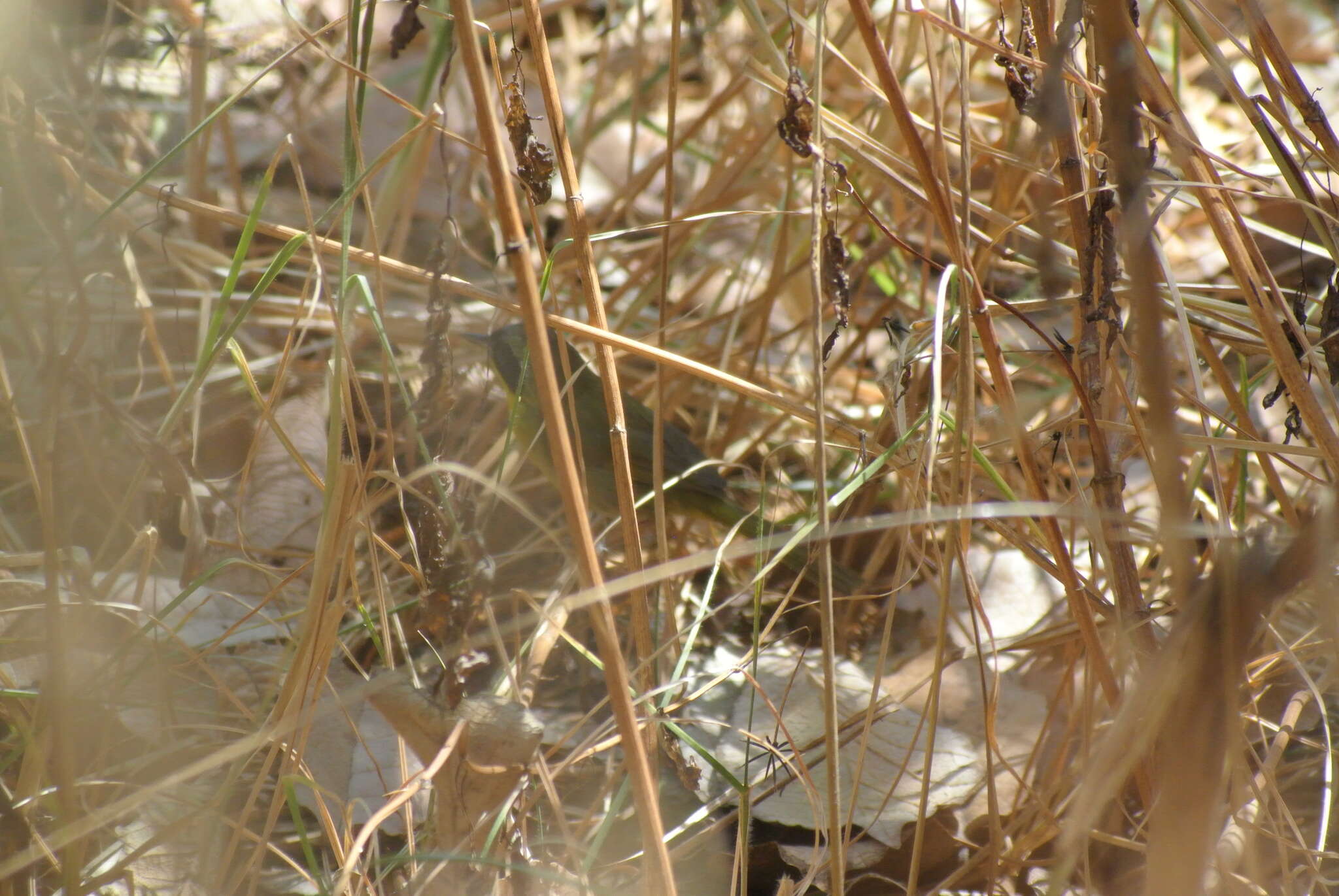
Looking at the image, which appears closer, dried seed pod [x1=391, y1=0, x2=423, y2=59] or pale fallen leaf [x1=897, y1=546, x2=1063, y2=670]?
dried seed pod [x1=391, y1=0, x2=423, y2=59]

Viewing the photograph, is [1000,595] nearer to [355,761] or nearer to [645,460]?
[645,460]

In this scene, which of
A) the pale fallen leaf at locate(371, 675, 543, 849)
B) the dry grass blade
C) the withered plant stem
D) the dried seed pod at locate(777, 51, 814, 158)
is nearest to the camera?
the withered plant stem

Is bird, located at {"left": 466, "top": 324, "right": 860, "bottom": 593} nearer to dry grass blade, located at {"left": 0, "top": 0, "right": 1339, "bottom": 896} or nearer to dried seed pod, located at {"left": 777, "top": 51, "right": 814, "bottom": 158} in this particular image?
dry grass blade, located at {"left": 0, "top": 0, "right": 1339, "bottom": 896}

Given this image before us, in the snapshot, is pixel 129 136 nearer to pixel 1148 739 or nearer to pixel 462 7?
pixel 462 7

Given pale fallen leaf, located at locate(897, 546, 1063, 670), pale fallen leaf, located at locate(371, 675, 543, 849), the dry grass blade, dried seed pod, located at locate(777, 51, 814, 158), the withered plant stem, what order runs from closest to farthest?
the withered plant stem, the dry grass blade, dried seed pod, located at locate(777, 51, 814, 158), pale fallen leaf, located at locate(371, 675, 543, 849), pale fallen leaf, located at locate(897, 546, 1063, 670)

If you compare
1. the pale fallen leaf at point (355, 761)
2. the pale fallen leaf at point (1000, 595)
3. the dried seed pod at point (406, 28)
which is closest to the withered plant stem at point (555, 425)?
the dried seed pod at point (406, 28)

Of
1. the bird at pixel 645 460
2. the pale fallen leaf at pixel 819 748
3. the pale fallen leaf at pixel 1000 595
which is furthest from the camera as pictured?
the bird at pixel 645 460

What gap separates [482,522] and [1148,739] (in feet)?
6.10

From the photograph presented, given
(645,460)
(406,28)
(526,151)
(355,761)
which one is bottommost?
(355,761)

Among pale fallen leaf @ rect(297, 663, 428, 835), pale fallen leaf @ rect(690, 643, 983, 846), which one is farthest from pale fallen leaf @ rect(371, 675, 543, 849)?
pale fallen leaf @ rect(690, 643, 983, 846)

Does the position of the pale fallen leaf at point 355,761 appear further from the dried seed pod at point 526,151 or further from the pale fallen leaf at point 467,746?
the dried seed pod at point 526,151

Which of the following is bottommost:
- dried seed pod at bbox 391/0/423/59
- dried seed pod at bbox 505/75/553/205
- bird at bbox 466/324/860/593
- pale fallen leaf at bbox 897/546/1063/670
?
pale fallen leaf at bbox 897/546/1063/670

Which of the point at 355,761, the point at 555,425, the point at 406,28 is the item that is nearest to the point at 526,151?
the point at 406,28

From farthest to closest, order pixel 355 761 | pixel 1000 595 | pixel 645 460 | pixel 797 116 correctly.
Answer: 1. pixel 645 460
2. pixel 1000 595
3. pixel 355 761
4. pixel 797 116
